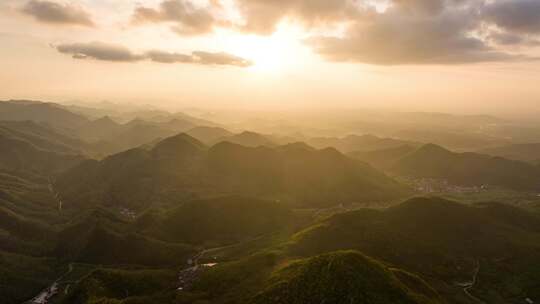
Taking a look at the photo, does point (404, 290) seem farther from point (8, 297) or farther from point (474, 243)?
point (8, 297)

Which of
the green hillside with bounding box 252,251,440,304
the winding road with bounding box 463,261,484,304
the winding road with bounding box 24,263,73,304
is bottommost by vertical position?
the winding road with bounding box 24,263,73,304

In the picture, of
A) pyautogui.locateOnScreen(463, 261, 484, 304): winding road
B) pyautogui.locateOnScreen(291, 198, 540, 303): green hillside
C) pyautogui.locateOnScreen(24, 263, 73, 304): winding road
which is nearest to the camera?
pyautogui.locateOnScreen(463, 261, 484, 304): winding road

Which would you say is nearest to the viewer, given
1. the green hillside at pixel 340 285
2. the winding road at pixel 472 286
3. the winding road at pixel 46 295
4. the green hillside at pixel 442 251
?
the green hillside at pixel 340 285

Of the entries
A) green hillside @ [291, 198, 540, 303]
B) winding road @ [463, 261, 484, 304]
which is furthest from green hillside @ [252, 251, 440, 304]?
green hillside @ [291, 198, 540, 303]

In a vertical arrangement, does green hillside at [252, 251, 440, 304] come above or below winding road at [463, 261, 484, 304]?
above

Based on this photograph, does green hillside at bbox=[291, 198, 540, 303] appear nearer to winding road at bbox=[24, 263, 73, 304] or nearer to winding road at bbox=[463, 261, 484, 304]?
winding road at bbox=[463, 261, 484, 304]

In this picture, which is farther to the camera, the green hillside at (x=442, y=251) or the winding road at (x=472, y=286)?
the green hillside at (x=442, y=251)

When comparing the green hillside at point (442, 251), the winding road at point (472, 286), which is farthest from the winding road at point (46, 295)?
the winding road at point (472, 286)

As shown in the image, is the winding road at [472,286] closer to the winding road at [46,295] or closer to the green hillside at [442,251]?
the green hillside at [442,251]

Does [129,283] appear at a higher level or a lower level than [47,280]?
higher

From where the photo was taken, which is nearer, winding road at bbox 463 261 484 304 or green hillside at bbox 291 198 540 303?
winding road at bbox 463 261 484 304

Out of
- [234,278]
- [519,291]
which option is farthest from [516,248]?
[234,278]
